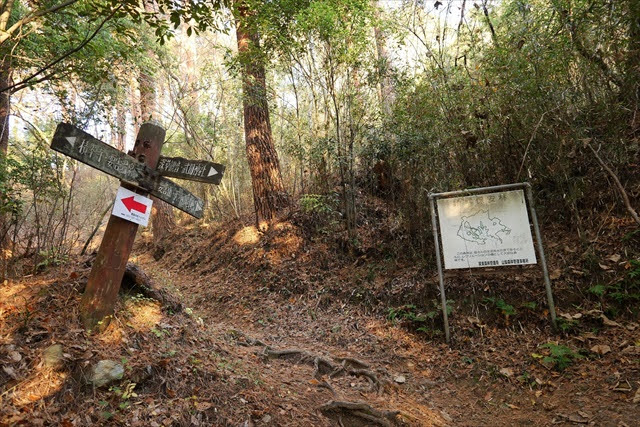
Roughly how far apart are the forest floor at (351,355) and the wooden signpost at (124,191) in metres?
0.30

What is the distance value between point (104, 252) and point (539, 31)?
7017mm

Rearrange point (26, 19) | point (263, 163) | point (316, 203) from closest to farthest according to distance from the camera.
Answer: point (26, 19) < point (316, 203) < point (263, 163)

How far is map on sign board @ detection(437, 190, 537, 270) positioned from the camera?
493 centimetres

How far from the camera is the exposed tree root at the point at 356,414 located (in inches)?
139

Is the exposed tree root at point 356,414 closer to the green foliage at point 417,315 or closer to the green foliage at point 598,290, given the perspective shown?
the green foliage at point 417,315

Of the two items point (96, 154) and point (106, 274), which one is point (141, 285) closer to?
point (106, 274)

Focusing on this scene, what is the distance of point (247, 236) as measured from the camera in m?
9.77

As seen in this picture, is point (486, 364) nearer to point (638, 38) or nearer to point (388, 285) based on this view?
point (388, 285)

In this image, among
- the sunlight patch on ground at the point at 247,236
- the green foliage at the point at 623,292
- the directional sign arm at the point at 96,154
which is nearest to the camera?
the directional sign arm at the point at 96,154

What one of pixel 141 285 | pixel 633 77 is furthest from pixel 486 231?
pixel 141 285

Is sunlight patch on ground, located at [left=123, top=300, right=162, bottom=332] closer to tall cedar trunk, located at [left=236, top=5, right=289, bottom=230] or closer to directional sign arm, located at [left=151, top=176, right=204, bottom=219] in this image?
directional sign arm, located at [left=151, top=176, right=204, bottom=219]

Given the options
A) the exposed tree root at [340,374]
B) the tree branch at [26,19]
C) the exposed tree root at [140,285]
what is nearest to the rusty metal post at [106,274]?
the exposed tree root at [140,285]

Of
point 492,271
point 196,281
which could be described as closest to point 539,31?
point 492,271

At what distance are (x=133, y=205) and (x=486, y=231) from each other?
4.47 metres
